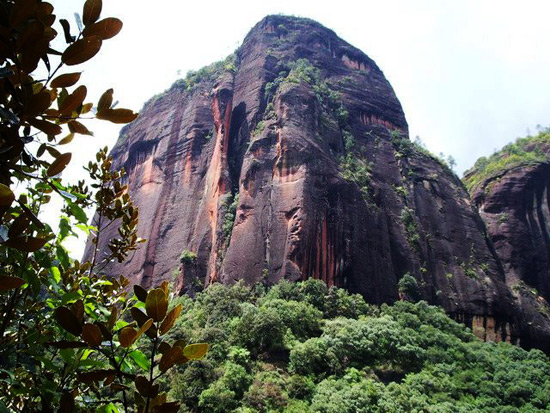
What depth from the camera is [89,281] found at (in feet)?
5.50

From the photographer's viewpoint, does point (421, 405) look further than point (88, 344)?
Yes

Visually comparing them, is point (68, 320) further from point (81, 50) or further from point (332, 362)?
point (332, 362)

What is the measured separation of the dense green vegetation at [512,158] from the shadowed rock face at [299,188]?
4.09m

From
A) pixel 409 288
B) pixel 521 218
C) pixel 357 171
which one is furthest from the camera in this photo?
pixel 521 218

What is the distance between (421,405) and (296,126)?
55.2ft

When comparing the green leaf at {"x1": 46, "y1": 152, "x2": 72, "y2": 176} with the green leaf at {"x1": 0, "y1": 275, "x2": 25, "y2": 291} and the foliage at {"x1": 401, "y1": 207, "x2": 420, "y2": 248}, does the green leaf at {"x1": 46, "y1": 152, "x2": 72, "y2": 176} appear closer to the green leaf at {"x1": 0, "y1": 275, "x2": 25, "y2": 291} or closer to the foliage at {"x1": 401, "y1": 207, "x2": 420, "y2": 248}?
the green leaf at {"x1": 0, "y1": 275, "x2": 25, "y2": 291}

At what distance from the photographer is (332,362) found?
1411cm

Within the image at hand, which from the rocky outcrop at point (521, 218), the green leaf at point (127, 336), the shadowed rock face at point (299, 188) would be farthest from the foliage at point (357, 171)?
the green leaf at point (127, 336)

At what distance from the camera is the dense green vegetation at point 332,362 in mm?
11828

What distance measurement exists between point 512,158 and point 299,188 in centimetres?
2010

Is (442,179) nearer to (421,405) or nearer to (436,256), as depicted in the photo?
(436,256)

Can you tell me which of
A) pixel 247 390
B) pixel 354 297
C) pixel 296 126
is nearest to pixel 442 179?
pixel 296 126

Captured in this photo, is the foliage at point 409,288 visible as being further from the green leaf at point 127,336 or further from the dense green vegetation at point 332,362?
the green leaf at point 127,336

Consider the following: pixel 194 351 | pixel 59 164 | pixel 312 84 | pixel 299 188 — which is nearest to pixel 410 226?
pixel 299 188
